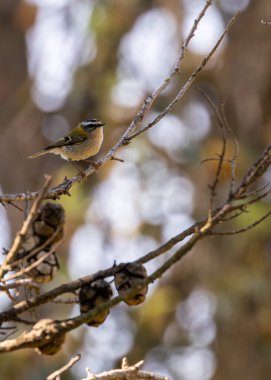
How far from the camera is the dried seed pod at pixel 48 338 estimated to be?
2004mm

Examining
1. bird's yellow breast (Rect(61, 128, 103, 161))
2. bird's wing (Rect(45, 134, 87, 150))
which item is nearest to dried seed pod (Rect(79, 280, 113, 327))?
bird's yellow breast (Rect(61, 128, 103, 161))

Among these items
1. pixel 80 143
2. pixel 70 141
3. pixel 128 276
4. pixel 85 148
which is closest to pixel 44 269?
pixel 128 276

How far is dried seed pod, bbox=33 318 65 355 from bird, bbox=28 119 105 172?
155 inches

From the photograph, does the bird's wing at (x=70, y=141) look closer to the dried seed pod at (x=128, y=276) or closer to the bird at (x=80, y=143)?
the bird at (x=80, y=143)

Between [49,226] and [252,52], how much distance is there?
1335 cm

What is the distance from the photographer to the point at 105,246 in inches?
551

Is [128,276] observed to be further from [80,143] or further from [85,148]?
[80,143]

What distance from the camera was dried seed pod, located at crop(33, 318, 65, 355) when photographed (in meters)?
2.00

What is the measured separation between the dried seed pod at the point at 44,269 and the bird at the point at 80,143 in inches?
147

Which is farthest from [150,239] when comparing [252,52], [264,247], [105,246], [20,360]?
[252,52]

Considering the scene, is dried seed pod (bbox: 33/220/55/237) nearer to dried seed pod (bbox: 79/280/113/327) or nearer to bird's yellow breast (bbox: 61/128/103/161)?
dried seed pod (bbox: 79/280/113/327)

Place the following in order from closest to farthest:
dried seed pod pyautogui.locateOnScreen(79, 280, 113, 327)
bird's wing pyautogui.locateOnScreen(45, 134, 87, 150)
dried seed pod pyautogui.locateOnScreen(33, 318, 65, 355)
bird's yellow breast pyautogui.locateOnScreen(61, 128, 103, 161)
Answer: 1. dried seed pod pyautogui.locateOnScreen(33, 318, 65, 355)
2. dried seed pod pyautogui.locateOnScreen(79, 280, 113, 327)
3. bird's yellow breast pyautogui.locateOnScreen(61, 128, 103, 161)
4. bird's wing pyautogui.locateOnScreen(45, 134, 87, 150)

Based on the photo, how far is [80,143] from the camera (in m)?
6.19

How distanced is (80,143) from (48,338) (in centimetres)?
427
